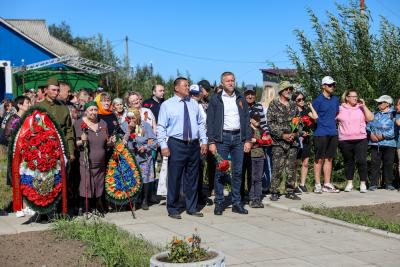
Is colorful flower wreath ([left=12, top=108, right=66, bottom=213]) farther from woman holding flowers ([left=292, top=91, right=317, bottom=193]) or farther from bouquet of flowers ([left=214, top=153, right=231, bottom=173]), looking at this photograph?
woman holding flowers ([left=292, top=91, right=317, bottom=193])

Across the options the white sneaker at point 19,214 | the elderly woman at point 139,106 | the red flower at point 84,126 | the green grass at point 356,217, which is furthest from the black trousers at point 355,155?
the white sneaker at point 19,214

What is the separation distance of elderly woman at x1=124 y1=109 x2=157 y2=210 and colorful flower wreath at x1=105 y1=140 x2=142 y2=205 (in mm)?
272

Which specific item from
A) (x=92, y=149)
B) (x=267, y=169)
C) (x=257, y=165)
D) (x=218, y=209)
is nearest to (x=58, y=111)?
(x=92, y=149)

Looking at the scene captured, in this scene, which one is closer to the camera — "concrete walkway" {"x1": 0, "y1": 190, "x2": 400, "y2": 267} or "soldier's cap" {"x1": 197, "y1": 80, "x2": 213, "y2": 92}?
"concrete walkway" {"x1": 0, "y1": 190, "x2": 400, "y2": 267}

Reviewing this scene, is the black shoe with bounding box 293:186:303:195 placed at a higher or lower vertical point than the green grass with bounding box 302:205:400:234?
higher

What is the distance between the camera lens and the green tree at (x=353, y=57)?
1338 centimetres

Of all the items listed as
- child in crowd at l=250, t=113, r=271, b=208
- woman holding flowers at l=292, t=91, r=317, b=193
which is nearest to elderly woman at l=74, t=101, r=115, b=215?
child in crowd at l=250, t=113, r=271, b=208

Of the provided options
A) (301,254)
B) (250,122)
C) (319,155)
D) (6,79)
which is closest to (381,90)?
(319,155)

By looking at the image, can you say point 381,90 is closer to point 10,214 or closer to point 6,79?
point 10,214

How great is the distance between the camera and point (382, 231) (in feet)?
26.5

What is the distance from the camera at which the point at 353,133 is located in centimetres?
1178

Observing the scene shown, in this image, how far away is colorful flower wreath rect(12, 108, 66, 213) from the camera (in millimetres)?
8445

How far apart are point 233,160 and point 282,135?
127cm

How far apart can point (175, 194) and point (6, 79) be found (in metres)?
27.6
